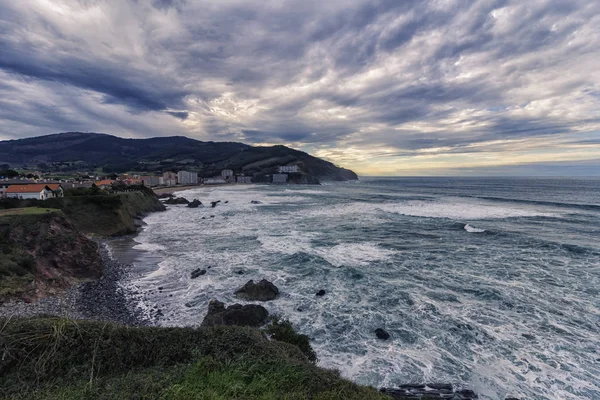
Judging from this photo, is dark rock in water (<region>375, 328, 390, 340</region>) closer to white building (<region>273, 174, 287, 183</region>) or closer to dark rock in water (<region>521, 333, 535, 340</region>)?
dark rock in water (<region>521, 333, 535, 340</region>)

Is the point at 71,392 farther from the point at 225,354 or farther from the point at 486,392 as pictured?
the point at 486,392

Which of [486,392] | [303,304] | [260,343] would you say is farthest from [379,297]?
[260,343]

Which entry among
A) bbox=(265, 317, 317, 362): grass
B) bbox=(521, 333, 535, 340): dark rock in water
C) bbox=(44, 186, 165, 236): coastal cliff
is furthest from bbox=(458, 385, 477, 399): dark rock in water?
bbox=(44, 186, 165, 236): coastal cliff

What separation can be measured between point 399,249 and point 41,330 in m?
24.7

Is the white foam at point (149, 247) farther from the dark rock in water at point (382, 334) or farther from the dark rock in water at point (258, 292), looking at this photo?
the dark rock in water at point (382, 334)

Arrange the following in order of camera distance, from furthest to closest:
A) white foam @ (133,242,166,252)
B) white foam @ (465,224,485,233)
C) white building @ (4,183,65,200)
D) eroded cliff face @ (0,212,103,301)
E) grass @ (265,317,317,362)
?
white building @ (4,183,65,200), white foam @ (465,224,485,233), white foam @ (133,242,166,252), eroded cliff face @ (0,212,103,301), grass @ (265,317,317,362)

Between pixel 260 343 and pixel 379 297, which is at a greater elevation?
pixel 260 343

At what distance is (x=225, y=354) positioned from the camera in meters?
7.35

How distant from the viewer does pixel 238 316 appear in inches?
504

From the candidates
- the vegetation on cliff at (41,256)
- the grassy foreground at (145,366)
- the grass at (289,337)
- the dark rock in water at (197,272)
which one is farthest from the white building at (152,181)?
the grassy foreground at (145,366)

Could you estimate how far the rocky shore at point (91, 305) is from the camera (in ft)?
42.1

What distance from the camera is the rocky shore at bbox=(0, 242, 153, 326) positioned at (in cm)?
1284

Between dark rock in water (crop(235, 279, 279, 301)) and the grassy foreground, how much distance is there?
805 centimetres

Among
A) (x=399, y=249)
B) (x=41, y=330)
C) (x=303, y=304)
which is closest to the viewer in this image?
(x=41, y=330)
